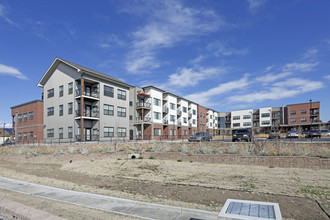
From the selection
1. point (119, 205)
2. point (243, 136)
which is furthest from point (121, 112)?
point (119, 205)

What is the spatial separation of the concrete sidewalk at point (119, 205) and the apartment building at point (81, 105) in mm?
24769

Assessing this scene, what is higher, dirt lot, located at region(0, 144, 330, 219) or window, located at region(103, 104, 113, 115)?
window, located at region(103, 104, 113, 115)

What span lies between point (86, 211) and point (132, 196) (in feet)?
6.21

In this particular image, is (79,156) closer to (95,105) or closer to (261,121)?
(95,105)

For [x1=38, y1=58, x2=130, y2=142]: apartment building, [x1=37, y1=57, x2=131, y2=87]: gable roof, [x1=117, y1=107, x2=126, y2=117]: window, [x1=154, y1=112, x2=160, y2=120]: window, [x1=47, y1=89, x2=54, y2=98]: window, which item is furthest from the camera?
[x1=154, y1=112, x2=160, y2=120]: window

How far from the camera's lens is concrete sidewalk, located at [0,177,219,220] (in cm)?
613

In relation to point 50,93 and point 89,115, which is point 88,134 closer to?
point 89,115

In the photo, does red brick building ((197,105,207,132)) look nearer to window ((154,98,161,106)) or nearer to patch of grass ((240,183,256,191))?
window ((154,98,161,106))

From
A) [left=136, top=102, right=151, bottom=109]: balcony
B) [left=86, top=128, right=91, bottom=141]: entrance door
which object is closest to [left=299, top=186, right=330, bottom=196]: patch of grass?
[left=86, top=128, right=91, bottom=141]: entrance door

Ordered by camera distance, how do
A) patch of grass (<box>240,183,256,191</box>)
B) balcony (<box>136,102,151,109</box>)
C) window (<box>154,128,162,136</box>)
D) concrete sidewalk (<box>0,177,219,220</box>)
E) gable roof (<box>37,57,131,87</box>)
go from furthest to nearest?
window (<box>154,128,162,136</box>)
balcony (<box>136,102,151,109</box>)
gable roof (<box>37,57,131,87</box>)
patch of grass (<box>240,183,256,191</box>)
concrete sidewalk (<box>0,177,219,220</box>)

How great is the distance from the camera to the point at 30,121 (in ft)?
140

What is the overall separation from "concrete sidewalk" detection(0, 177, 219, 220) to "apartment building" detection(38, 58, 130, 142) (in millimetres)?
24769

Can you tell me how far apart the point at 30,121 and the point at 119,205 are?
142 feet

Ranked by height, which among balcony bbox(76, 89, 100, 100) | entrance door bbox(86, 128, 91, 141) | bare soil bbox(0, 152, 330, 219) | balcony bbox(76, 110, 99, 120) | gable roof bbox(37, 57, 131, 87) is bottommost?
bare soil bbox(0, 152, 330, 219)
